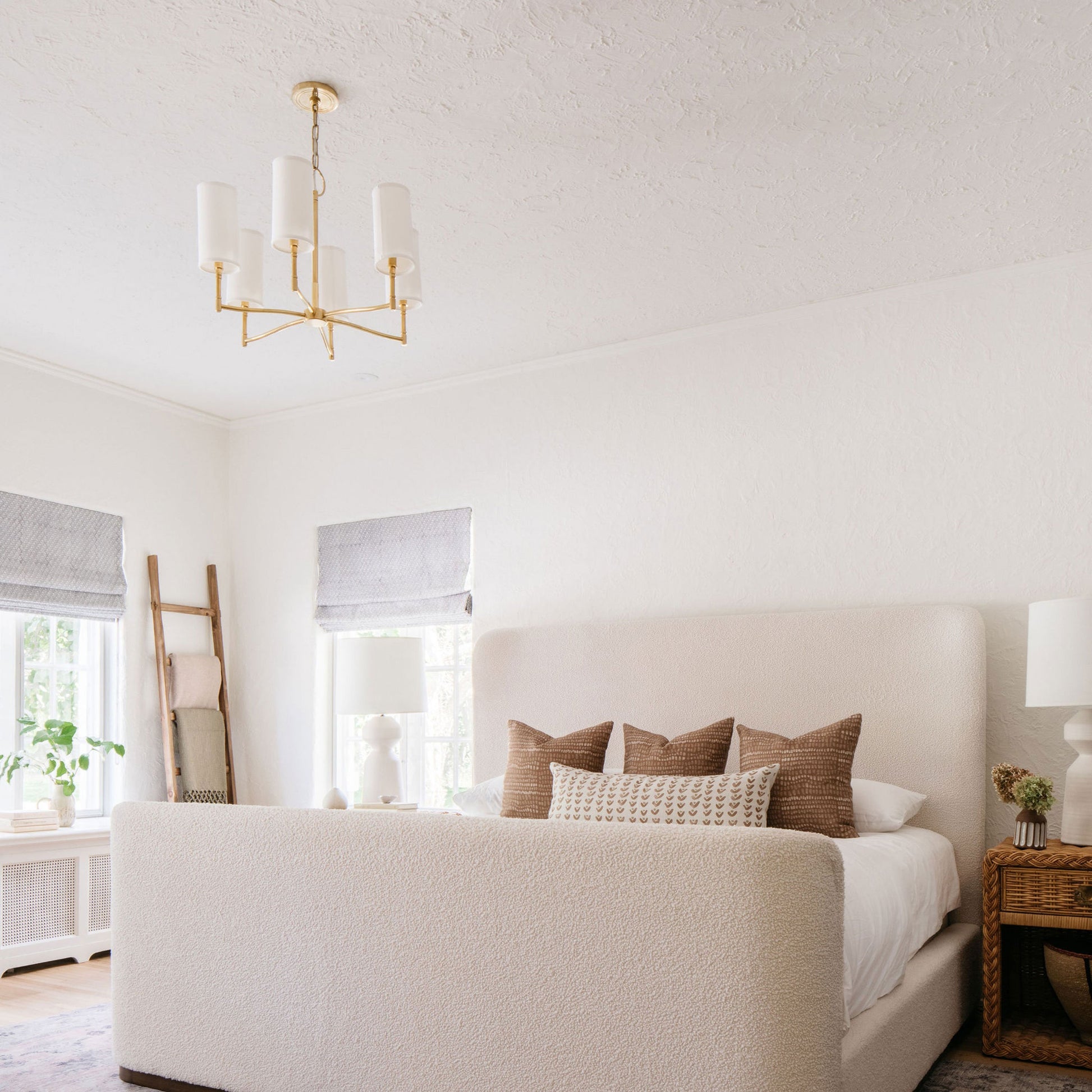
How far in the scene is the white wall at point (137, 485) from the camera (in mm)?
4750

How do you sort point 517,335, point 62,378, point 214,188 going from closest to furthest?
point 214,188
point 517,335
point 62,378

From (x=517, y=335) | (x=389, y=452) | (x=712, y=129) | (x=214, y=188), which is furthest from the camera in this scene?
(x=389, y=452)

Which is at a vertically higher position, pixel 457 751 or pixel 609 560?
pixel 609 560

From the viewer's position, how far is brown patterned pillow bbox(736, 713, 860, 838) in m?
3.20

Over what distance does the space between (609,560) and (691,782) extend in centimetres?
170

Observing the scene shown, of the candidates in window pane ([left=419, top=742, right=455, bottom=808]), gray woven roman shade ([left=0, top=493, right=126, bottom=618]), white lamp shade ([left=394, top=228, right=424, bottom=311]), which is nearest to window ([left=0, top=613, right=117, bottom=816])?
gray woven roman shade ([left=0, top=493, right=126, bottom=618])

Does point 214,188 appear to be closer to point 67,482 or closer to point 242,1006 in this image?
point 242,1006

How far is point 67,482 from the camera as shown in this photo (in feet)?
16.1

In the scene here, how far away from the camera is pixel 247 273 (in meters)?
2.83

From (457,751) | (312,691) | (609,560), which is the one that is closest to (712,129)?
(609,560)

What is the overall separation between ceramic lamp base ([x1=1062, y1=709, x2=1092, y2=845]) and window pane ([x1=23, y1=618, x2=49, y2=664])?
4.14 meters

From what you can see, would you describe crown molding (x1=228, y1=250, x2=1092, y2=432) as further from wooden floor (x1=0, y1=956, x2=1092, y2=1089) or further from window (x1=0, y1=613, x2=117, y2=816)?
wooden floor (x1=0, y1=956, x2=1092, y2=1089)

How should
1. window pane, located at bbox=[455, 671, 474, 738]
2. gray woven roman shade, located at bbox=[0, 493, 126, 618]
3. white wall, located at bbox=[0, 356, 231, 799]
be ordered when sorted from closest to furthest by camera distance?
gray woven roman shade, located at bbox=[0, 493, 126, 618], white wall, located at bbox=[0, 356, 231, 799], window pane, located at bbox=[455, 671, 474, 738]

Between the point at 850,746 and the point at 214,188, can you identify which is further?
the point at 850,746
